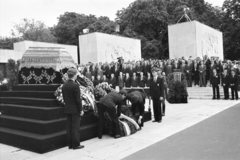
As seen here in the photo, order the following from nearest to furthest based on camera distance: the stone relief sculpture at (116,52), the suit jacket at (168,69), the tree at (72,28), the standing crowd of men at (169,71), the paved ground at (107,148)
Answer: the paved ground at (107,148) < the standing crowd of men at (169,71) < the suit jacket at (168,69) < the stone relief sculpture at (116,52) < the tree at (72,28)

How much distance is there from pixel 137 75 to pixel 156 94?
33.6 ft

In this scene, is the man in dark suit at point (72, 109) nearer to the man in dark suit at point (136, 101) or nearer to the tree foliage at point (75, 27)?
the man in dark suit at point (136, 101)

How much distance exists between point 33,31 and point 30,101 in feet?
132

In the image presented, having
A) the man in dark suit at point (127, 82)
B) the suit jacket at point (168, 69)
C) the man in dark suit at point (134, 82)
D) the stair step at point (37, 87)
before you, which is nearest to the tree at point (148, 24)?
the suit jacket at point (168, 69)

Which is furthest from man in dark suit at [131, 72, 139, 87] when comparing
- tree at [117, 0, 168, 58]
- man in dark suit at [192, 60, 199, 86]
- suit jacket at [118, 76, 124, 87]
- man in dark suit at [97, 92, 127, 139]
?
tree at [117, 0, 168, 58]

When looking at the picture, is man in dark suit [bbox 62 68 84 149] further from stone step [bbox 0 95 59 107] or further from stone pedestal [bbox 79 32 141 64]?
stone pedestal [bbox 79 32 141 64]

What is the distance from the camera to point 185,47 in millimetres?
24516

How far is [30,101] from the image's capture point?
6.75 metres

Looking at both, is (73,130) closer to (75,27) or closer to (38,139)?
(38,139)

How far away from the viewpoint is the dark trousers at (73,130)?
17.5 feet

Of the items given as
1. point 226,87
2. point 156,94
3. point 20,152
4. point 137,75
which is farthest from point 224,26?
point 20,152

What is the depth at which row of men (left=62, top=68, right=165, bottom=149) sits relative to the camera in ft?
17.5

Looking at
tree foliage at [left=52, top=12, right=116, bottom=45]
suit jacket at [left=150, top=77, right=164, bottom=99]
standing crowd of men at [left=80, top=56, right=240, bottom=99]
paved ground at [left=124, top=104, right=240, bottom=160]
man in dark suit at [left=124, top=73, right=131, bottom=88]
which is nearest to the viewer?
paved ground at [left=124, top=104, right=240, bottom=160]

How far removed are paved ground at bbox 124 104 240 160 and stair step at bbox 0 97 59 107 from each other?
8.56 feet
